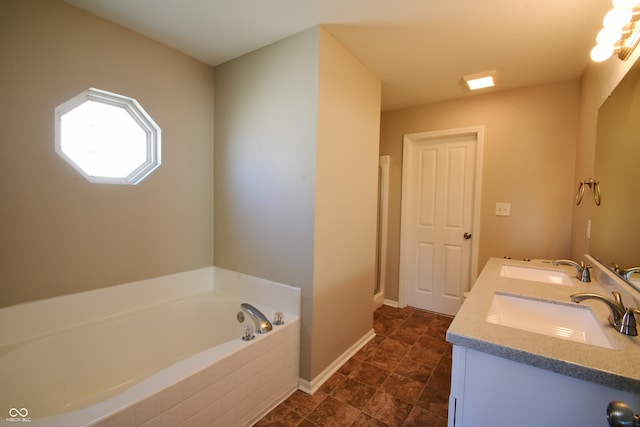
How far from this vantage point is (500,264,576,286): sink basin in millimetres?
1866

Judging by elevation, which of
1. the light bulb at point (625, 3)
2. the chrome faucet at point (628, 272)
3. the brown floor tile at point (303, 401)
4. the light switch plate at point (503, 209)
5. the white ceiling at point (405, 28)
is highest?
the white ceiling at point (405, 28)

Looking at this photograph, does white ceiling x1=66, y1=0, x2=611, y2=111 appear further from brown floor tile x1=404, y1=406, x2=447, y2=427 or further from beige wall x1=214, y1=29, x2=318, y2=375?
brown floor tile x1=404, y1=406, x2=447, y2=427

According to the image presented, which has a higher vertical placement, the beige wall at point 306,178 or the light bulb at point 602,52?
the light bulb at point 602,52

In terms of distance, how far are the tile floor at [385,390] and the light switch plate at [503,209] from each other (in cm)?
130

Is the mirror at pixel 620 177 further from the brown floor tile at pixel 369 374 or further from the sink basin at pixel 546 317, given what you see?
the brown floor tile at pixel 369 374

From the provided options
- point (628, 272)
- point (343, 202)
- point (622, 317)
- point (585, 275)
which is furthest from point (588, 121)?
point (343, 202)

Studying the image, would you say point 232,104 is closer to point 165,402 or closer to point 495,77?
point 165,402

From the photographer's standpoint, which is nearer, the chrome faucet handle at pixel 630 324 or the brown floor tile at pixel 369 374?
the chrome faucet handle at pixel 630 324

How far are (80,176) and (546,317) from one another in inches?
105

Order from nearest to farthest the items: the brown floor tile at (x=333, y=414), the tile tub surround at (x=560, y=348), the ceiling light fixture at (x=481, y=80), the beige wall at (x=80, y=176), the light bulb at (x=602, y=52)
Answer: the tile tub surround at (x=560, y=348) → the light bulb at (x=602, y=52) → the beige wall at (x=80, y=176) → the brown floor tile at (x=333, y=414) → the ceiling light fixture at (x=481, y=80)

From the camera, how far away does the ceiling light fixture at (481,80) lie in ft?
7.30

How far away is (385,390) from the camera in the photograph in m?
1.84

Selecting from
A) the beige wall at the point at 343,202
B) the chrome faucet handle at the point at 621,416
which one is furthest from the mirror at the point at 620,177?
the beige wall at the point at 343,202

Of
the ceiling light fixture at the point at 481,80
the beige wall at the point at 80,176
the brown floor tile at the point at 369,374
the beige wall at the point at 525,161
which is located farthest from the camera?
the beige wall at the point at 525,161
